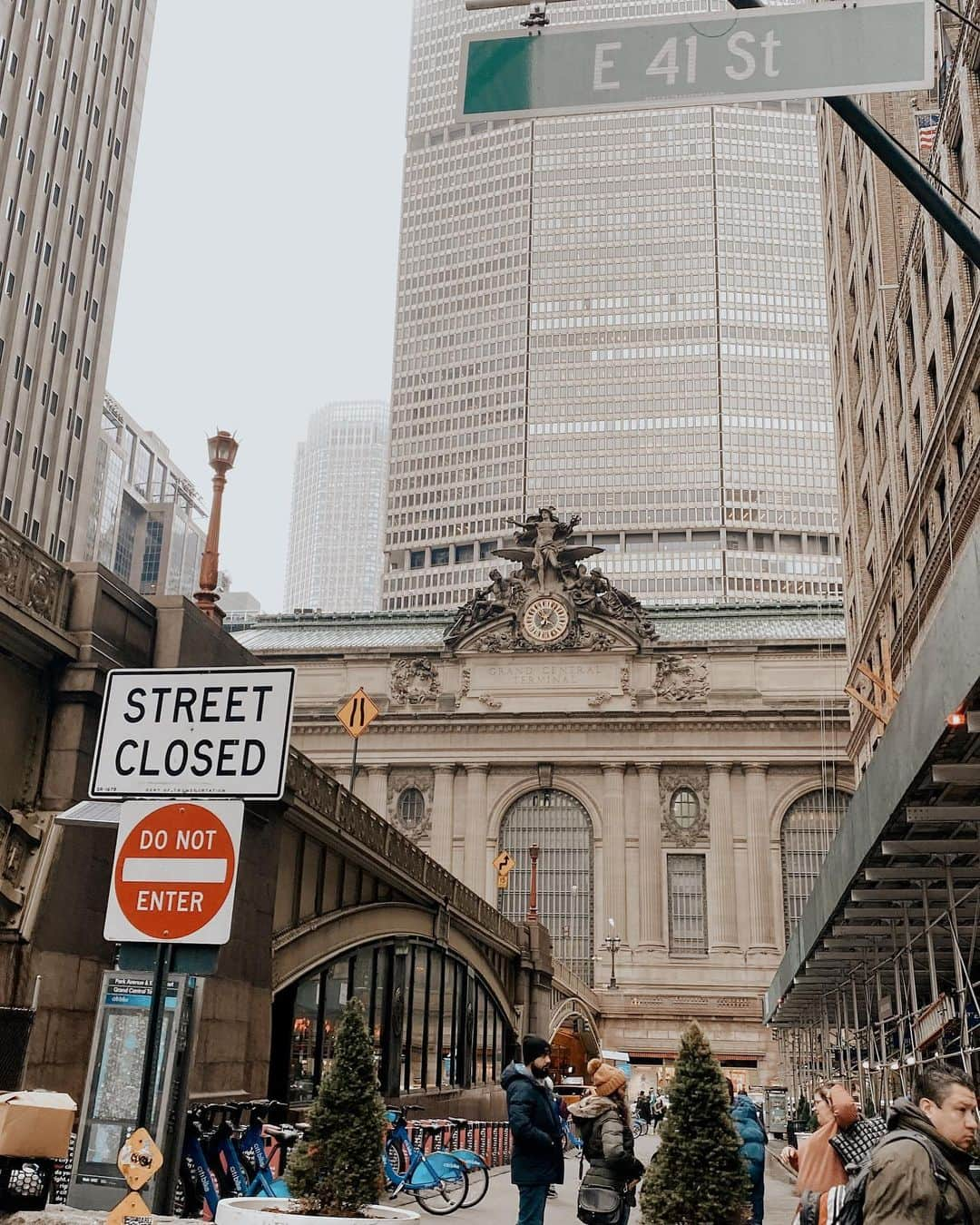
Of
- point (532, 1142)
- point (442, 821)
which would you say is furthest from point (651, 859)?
point (532, 1142)

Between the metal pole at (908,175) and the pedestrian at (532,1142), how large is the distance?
8.09 meters

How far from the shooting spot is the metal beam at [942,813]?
1316 centimetres

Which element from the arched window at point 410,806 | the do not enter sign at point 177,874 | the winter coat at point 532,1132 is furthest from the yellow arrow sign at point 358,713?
the arched window at point 410,806

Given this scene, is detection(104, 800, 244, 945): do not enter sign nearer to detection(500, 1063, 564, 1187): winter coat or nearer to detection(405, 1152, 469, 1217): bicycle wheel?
detection(500, 1063, 564, 1187): winter coat

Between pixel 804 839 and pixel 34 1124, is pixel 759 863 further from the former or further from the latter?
pixel 34 1124

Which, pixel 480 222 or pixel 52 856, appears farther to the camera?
pixel 480 222

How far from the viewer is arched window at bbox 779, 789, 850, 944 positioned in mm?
66312

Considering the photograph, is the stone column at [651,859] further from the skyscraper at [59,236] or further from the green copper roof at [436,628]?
the skyscraper at [59,236]

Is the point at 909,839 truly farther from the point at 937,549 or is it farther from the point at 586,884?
the point at 586,884

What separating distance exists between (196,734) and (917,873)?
11.6m

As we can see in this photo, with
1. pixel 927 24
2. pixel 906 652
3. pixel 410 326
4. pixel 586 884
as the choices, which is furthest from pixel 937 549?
pixel 410 326

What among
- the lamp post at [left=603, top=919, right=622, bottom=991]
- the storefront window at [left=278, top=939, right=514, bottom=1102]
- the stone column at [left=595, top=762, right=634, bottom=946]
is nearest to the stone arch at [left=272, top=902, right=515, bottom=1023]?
the storefront window at [left=278, top=939, right=514, bottom=1102]

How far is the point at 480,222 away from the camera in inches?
7475

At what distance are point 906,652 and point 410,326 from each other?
160219 millimetres
